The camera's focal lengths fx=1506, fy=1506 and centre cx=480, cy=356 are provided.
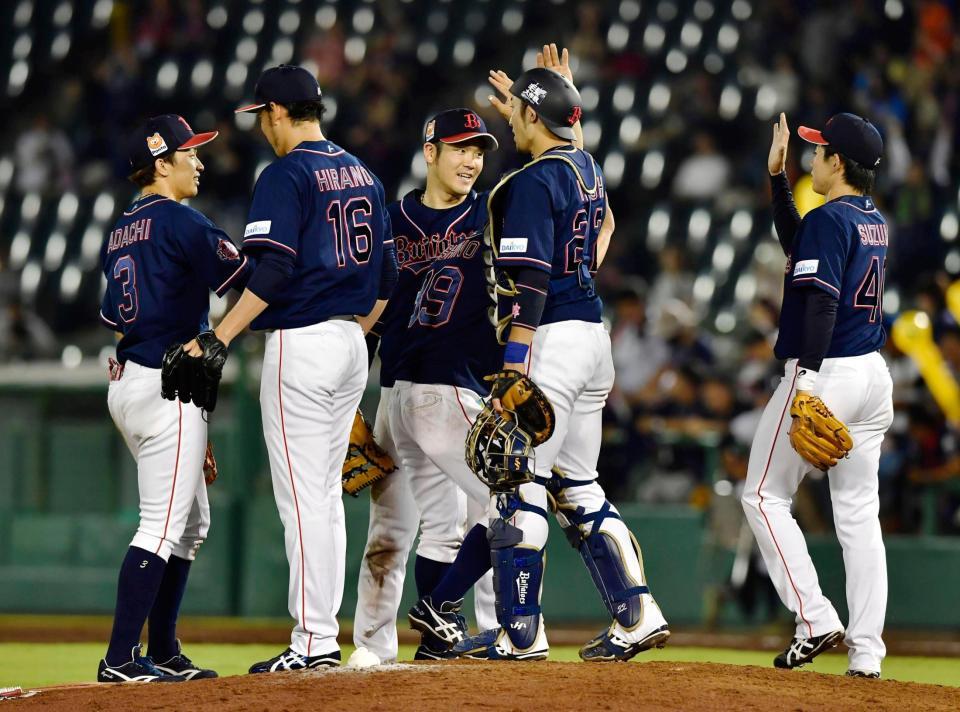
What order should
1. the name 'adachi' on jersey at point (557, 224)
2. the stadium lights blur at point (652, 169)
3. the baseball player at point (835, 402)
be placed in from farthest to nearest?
→ the stadium lights blur at point (652, 169), the baseball player at point (835, 402), the name 'adachi' on jersey at point (557, 224)

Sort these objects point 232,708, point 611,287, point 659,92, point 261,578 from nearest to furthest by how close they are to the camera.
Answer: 1. point 232,708
2. point 261,578
3. point 611,287
4. point 659,92

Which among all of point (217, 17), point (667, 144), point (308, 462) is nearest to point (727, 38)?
point (667, 144)

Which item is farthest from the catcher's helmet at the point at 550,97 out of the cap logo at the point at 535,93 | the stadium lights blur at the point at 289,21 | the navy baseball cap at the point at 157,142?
the stadium lights blur at the point at 289,21

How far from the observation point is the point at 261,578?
32.4 ft

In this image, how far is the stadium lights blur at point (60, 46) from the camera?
1734 centimetres

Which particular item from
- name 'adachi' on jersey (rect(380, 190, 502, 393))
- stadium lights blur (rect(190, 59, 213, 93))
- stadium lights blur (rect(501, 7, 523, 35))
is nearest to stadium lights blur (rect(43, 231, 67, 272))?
stadium lights blur (rect(190, 59, 213, 93))

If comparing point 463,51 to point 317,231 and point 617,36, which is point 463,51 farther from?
point 317,231

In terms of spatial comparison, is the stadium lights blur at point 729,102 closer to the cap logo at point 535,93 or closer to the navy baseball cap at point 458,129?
the navy baseball cap at point 458,129

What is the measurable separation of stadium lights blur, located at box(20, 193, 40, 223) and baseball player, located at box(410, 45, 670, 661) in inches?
405

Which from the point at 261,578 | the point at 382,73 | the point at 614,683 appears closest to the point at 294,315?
the point at 614,683

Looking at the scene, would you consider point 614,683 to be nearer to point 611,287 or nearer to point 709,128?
point 611,287

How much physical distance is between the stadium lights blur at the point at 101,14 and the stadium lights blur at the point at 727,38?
7.01 m

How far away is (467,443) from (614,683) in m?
1.04

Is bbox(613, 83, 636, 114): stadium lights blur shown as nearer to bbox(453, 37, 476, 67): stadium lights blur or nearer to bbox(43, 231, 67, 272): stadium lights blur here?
bbox(453, 37, 476, 67): stadium lights blur
